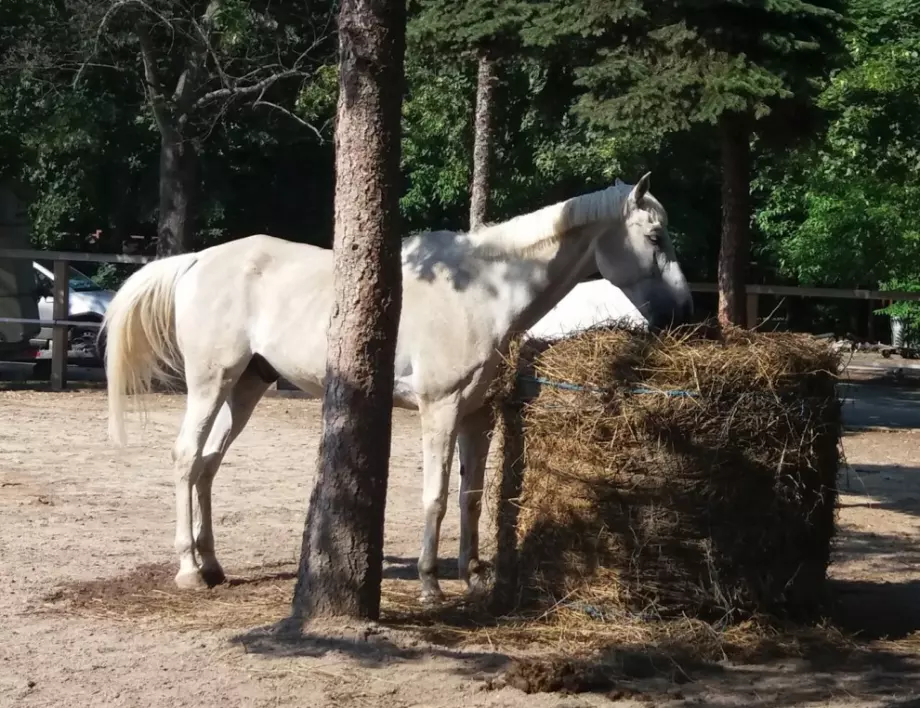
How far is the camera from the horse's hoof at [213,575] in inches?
260

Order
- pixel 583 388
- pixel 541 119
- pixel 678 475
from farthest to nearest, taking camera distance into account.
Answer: pixel 541 119, pixel 583 388, pixel 678 475

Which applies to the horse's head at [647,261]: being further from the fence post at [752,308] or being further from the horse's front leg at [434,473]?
the fence post at [752,308]

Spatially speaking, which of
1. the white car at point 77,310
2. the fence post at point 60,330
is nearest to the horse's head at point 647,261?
the fence post at point 60,330

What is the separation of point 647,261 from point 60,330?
1051 cm

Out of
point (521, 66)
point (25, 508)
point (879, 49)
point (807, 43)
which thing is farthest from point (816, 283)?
point (25, 508)

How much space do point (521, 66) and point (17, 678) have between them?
43.9 ft

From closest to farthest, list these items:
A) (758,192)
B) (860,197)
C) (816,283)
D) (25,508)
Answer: (25,508) → (860,197) → (816,283) → (758,192)

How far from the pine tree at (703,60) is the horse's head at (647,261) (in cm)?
377

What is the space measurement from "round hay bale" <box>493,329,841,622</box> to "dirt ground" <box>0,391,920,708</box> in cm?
48

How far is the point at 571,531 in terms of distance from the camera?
5582mm

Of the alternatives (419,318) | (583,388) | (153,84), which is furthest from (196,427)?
(153,84)

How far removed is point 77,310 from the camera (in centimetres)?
2028

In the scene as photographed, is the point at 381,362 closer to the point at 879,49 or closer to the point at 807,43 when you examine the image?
the point at 807,43

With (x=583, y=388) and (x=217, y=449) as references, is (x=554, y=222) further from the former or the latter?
(x=217, y=449)
